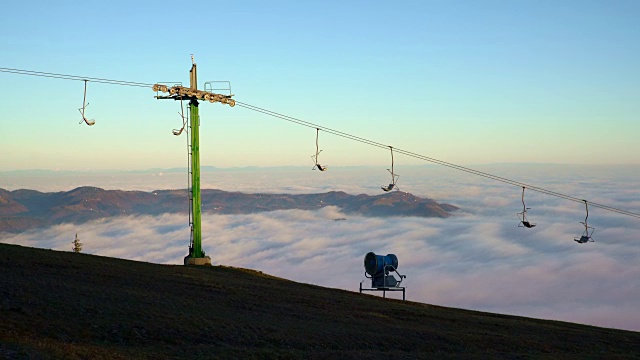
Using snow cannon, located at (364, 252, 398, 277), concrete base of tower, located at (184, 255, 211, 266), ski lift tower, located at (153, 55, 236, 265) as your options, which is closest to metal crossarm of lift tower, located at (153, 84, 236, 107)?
ski lift tower, located at (153, 55, 236, 265)

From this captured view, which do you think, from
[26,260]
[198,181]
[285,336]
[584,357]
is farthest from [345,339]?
[198,181]

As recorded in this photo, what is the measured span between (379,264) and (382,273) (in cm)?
88

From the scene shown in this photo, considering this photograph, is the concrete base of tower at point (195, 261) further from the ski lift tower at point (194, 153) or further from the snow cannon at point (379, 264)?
the snow cannon at point (379, 264)

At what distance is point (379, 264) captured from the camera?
6156 centimetres

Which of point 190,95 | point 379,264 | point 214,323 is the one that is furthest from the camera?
point 379,264

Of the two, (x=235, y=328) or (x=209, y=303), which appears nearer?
(x=235, y=328)

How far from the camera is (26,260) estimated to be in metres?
40.9

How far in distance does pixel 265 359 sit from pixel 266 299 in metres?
14.3

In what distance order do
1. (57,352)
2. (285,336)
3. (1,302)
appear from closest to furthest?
(57,352)
(1,302)
(285,336)

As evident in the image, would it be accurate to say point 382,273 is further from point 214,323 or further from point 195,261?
point 214,323

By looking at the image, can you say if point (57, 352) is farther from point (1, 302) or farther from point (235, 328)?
point (235, 328)

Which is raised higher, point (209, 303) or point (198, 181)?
point (198, 181)

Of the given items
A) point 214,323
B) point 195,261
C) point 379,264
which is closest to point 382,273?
point 379,264

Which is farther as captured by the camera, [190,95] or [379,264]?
[379,264]
